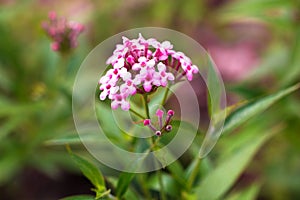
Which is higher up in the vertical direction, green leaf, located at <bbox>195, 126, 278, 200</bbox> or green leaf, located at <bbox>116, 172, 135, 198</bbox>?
green leaf, located at <bbox>195, 126, 278, 200</bbox>

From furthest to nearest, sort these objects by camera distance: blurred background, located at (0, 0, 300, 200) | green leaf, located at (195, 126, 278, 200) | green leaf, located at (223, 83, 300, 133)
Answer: blurred background, located at (0, 0, 300, 200)
green leaf, located at (195, 126, 278, 200)
green leaf, located at (223, 83, 300, 133)

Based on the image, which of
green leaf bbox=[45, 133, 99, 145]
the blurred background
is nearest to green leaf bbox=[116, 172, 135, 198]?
green leaf bbox=[45, 133, 99, 145]

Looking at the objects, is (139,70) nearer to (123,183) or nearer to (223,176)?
(123,183)

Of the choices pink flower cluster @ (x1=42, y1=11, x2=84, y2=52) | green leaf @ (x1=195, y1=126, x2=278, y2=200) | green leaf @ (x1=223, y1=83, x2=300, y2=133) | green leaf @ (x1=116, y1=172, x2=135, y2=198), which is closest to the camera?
green leaf @ (x1=116, y1=172, x2=135, y2=198)

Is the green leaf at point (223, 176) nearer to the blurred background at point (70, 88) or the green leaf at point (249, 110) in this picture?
the green leaf at point (249, 110)

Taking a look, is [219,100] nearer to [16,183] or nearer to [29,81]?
[29,81]

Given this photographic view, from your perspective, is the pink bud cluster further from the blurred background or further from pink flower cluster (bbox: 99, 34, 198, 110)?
the blurred background
